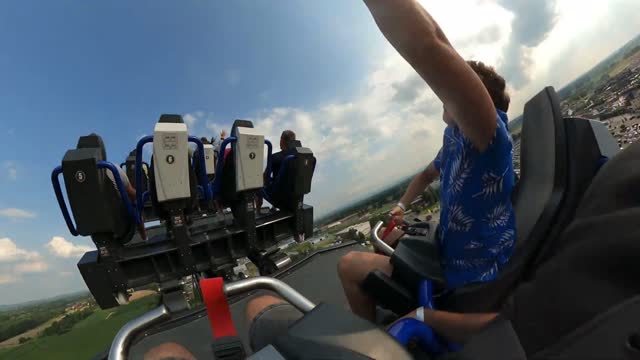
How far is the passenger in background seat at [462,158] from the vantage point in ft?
2.27

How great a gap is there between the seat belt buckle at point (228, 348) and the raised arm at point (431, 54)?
747 millimetres

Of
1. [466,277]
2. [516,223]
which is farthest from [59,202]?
[516,223]

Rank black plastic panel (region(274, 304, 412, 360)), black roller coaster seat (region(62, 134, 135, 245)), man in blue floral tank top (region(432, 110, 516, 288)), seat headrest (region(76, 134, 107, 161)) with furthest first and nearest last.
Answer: seat headrest (region(76, 134, 107, 161)) → black roller coaster seat (region(62, 134, 135, 245)) → man in blue floral tank top (region(432, 110, 516, 288)) → black plastic panel (region(274, 304, 412, 360))

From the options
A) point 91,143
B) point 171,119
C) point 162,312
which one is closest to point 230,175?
point 171,119

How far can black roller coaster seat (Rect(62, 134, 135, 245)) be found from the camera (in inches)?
85.4

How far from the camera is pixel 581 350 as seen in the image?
376 mm

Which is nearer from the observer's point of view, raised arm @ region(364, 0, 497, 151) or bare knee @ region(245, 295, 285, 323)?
raised arm @ region(364, 0, 497, 151)

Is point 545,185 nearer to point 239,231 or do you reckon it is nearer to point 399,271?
point 399,271

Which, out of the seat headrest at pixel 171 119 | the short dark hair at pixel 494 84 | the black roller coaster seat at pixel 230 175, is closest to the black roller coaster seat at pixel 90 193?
the seat headrest at pixel 171 119

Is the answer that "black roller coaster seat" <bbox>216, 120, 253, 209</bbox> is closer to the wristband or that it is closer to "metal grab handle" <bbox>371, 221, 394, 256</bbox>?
"metal grab handle" <bbox>371, 221, 394, 256</bbox>

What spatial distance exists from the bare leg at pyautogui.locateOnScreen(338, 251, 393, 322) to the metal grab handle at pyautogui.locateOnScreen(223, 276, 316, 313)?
1.97 feet

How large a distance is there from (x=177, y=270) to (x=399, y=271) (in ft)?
7.47

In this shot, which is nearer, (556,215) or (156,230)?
(556,215)


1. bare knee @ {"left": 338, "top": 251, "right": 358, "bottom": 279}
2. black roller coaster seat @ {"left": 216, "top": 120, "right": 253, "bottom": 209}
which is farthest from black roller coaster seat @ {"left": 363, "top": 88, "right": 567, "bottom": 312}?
black roller coaster seat @ {"left": 216, "top": 120, "right": 253, "bottom": 209}
